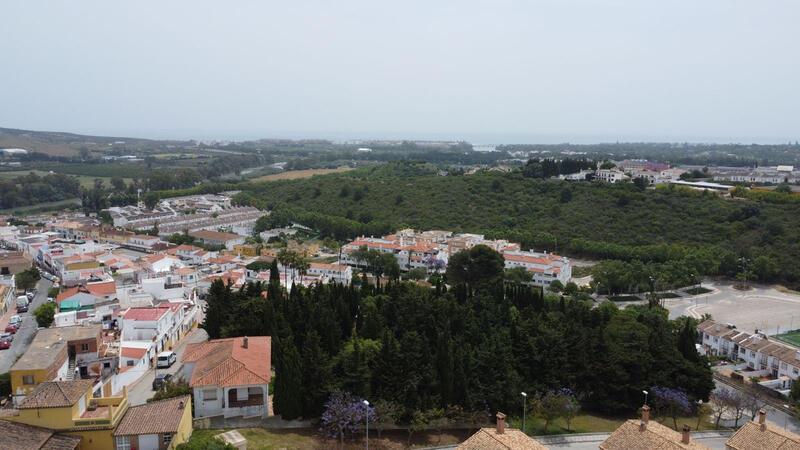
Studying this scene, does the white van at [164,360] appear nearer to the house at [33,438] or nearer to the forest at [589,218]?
the house at [33,438]

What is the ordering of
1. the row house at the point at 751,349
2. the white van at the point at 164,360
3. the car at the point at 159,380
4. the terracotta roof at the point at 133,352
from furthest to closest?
the row house at the point at 751,349 < the white van at the point at 164,360 < the terracotta roof at the point at 133,352 < the car at the point at 159,380

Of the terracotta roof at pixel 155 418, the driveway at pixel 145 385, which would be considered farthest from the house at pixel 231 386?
the driveway at pixel 145 385

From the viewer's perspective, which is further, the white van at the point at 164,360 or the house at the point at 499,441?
the white van at the point at 164,360

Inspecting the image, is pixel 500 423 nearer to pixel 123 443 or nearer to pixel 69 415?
pixel 123 443

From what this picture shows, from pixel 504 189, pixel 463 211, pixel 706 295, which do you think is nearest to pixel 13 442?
pixel 706 295

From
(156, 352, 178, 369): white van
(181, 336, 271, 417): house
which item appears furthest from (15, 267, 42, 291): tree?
(181, 336, 271, 417): house

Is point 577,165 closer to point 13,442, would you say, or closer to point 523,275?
point 523,275
